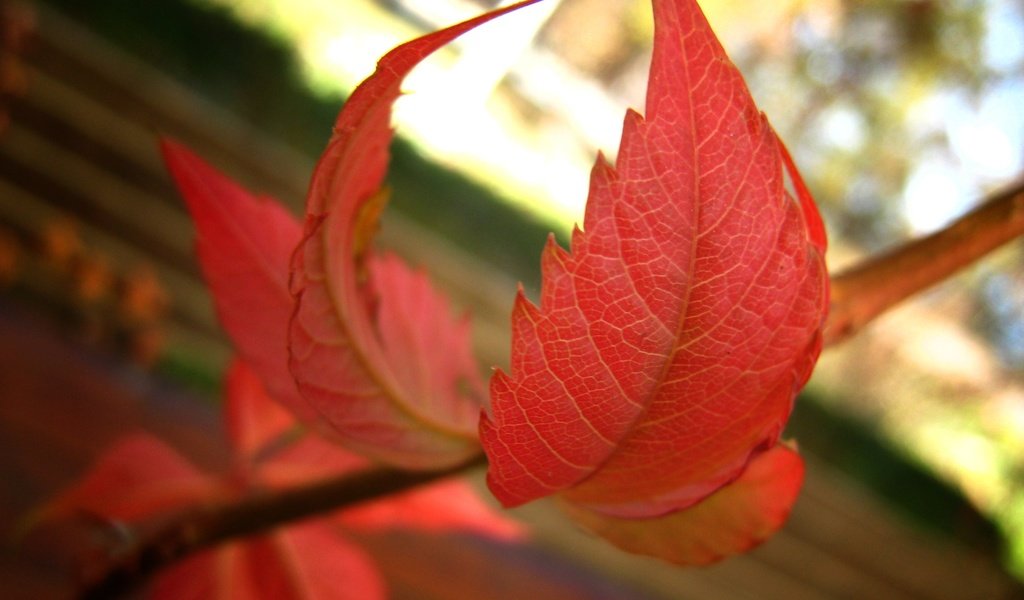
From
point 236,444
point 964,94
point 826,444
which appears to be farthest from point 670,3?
point 964,94

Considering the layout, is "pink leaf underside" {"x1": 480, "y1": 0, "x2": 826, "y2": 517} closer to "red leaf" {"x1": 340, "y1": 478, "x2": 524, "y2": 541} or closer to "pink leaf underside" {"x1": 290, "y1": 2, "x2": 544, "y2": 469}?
"pink leaf underside" {"x1": 290, "y1": 2, "x2": 544, "y2": 469}

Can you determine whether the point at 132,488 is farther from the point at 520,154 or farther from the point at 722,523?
the point at 520,154

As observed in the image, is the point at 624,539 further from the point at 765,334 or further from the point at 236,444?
the point at 236,444

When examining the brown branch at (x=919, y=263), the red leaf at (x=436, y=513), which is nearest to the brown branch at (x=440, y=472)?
the brown branch at (x=919, y=263)

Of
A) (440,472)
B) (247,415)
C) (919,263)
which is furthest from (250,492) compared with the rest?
(919,263)

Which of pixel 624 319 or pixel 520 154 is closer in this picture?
pixel 624 319

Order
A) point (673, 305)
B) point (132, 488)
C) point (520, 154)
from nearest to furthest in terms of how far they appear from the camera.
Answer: point (673, 305)
point (132, 488)
point (520, 154)

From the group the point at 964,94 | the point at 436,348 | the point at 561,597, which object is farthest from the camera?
the point at 964,94
